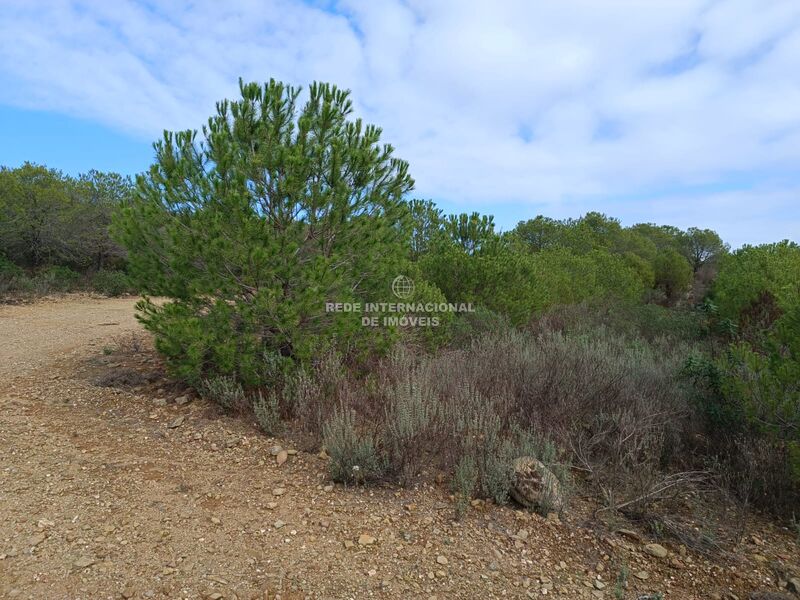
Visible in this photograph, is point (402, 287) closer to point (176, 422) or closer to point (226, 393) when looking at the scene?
point (226, 393)

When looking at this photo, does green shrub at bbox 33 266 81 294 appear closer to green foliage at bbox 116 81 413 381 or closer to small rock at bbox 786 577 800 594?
green foliage at bbox 116 81 413 381

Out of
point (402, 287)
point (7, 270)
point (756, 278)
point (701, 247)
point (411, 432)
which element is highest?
point (701, 247)

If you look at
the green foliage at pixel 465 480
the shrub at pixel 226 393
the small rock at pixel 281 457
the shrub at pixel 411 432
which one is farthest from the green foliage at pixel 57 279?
the green foliage at pixel 465 480

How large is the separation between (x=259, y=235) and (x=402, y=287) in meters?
2.24

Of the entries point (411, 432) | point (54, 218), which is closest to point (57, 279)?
point (54, 218)

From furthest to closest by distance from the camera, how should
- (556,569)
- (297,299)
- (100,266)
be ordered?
(100,266) < (297,299) < (556,569)

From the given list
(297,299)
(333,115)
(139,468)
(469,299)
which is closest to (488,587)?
(139,468)

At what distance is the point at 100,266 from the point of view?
1541cm

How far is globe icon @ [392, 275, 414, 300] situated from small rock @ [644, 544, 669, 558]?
3575 millimetres

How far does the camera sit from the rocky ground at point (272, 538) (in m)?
2.28

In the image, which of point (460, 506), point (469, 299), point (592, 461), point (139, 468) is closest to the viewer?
point (460, 506)

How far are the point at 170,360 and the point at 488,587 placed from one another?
11.4 ft

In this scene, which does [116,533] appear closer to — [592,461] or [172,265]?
[172,265]

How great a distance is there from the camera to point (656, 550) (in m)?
2.68
